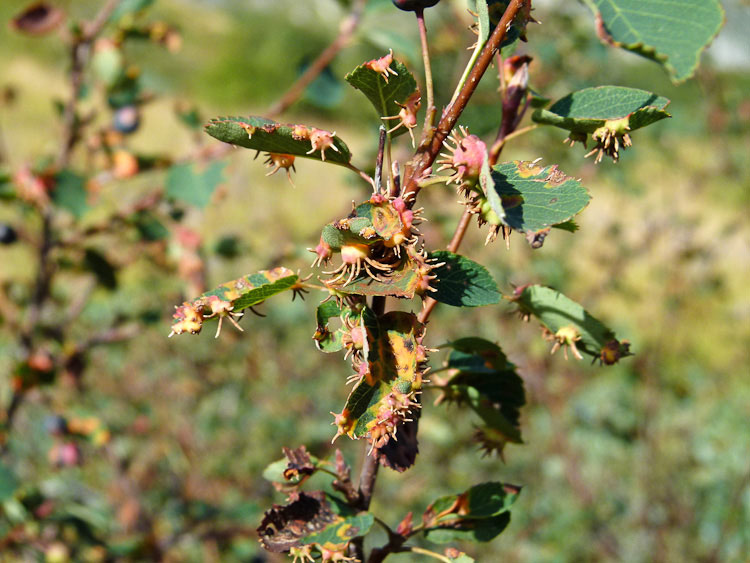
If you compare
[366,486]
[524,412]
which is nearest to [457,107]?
[366,486]

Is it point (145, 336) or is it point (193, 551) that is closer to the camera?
point (193, 551)

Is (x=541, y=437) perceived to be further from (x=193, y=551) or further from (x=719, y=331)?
(x=719, y=331)

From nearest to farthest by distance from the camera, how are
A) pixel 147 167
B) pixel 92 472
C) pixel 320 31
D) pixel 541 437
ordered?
pixel 147 167, pixel 92 472, pixel 541 437, pixel 320 31

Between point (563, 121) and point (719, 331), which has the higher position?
point (563, 121)

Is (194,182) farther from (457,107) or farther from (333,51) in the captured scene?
(457,107)

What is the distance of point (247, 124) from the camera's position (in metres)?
0.37

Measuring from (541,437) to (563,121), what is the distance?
2257 mm

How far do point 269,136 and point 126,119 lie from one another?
3.64 feet

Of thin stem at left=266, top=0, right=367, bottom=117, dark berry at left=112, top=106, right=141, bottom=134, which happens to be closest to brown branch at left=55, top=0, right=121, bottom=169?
dark berry at left=112, top=106, right=141, bottom=134

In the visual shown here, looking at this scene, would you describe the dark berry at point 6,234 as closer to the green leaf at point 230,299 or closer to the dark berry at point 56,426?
the dark berry at point 56,426

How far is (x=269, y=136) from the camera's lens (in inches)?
14.8

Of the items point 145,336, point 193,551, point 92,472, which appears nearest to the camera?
point 193,551

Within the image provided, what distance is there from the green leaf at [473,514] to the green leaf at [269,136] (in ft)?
0.95

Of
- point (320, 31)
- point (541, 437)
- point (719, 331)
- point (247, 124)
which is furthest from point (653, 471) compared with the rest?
point (320, 31)
